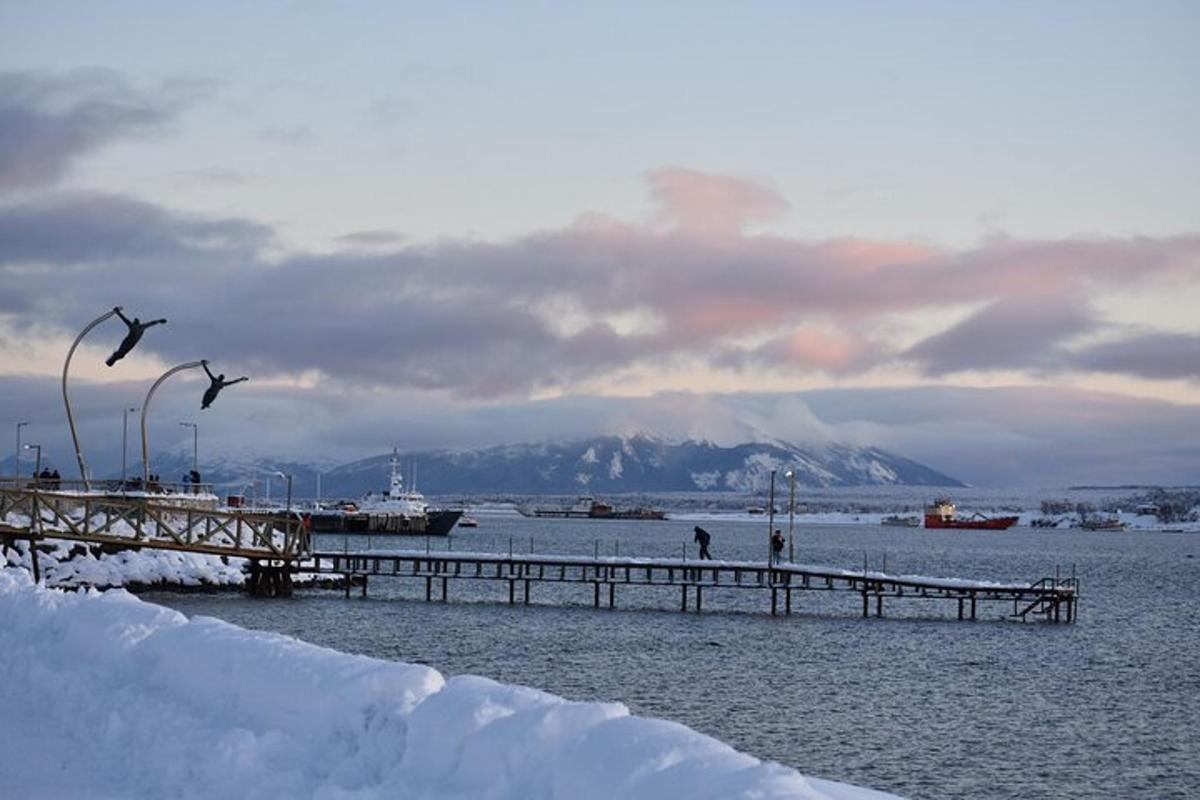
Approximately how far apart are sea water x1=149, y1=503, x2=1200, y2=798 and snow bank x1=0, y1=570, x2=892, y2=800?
14.0 meters

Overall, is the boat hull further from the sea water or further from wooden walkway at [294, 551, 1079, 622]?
wooden walkway at [294, 551, 1079, 622]

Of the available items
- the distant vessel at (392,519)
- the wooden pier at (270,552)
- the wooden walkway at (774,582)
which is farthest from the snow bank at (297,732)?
the distant vessel at (392,519)

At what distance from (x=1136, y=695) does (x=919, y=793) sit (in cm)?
1920

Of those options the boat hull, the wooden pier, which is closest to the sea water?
the wooden pier

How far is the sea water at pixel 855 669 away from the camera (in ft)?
A: 97.2

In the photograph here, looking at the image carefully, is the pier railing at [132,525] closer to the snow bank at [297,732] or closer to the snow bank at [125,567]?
the snow bank at [125,567]

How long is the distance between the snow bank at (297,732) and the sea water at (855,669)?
1398 cm

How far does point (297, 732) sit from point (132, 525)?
45.2 meters

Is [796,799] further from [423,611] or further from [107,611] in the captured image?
[423,611]

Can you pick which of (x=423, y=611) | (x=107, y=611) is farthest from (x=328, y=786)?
(x=423, y=611)

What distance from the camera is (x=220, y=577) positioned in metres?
61.7

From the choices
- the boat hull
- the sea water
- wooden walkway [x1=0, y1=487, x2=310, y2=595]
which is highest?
wooden walkway [x1=0, y1=487, x2=310, y2=595]

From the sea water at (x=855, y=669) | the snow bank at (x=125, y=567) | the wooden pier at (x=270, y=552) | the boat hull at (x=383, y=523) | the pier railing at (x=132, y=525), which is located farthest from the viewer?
the boat hull at (x=383, y=523)

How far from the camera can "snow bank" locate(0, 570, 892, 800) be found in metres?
10.1
